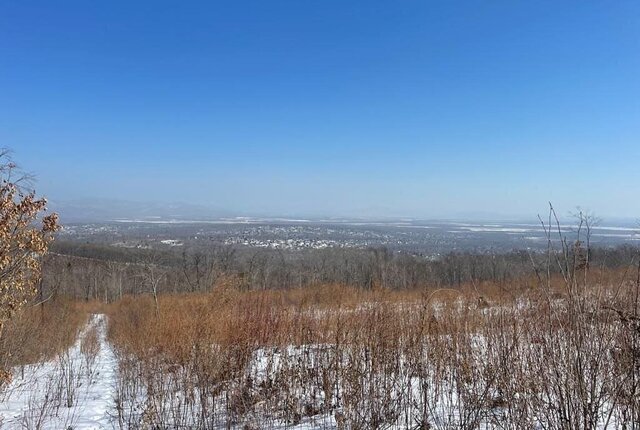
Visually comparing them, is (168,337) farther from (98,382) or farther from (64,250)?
(64,250)

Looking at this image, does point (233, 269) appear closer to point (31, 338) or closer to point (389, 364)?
point (31, 338)

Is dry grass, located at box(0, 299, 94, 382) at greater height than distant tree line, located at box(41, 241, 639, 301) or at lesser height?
greater

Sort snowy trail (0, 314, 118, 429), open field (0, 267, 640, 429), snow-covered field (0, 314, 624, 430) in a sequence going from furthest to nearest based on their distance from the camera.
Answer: snowy trail (0, 314, 118, 429)
snow-covered field (0, 314, 624, 430)
open field (0, 267, 640, 429)

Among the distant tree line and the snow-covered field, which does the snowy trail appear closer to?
the snow-covered field

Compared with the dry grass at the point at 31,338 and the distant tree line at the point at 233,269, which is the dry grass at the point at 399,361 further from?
the distant tree line at the point at 233,269

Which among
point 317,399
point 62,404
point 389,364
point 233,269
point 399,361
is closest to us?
point 389,364

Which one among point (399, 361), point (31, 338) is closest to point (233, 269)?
point (31, 338)

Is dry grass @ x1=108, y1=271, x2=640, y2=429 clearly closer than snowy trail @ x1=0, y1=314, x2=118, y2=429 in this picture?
Yes

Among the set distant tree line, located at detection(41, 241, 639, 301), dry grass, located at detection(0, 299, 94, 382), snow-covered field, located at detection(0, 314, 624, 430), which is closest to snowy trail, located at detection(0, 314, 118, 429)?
snow-covered field, located at detection(0, 314, 624, 430)

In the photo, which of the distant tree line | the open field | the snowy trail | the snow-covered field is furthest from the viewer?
the distant tree line

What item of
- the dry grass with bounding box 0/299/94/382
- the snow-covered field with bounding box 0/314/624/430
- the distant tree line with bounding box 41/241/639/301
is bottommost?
the distant tree line with bounding box 41/241/639/301

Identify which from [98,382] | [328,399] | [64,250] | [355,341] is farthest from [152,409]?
[64,250]

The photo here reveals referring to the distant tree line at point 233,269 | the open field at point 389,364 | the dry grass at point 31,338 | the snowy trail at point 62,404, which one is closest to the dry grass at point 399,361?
the open field at point 389,364
